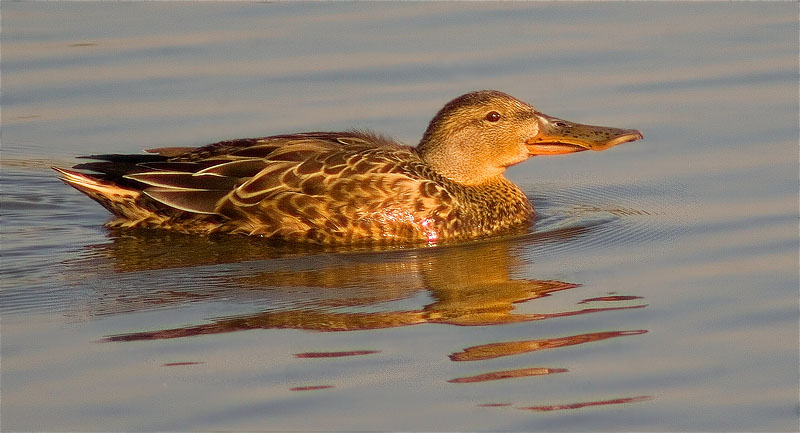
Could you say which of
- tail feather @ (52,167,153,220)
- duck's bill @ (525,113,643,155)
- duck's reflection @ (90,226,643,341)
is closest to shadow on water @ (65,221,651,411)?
duck's reflection @ (90,226,643,341)

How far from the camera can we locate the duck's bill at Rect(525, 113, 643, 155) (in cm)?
1083

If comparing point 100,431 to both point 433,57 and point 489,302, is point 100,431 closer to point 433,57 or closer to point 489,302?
point 489,302

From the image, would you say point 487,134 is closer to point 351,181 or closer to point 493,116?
point 493,116

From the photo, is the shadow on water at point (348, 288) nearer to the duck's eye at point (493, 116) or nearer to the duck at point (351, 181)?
the duck at point (351, 181)

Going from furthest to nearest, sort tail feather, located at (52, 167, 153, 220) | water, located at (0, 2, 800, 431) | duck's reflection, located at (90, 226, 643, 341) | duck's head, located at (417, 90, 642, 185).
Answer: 1. duck's head, located at (417, 90, 642, 185)
2. tail feather, located at (52, 167, 153, 220)
3. duck's reflection, located at (90, 226, 643, 341)
4. water, located at (0, 2, 800, 431)

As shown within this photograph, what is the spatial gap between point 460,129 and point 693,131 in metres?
2.60

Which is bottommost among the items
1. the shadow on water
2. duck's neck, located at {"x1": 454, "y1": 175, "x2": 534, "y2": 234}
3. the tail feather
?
the shadow on water

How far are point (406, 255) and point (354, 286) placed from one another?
969 millimetres

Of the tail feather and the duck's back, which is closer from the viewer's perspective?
the duck's back

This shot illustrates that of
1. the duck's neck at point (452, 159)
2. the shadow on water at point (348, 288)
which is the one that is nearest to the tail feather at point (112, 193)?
the shadow on water at point (348, 288)

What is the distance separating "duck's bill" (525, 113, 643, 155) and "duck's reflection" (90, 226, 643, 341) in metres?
0.80

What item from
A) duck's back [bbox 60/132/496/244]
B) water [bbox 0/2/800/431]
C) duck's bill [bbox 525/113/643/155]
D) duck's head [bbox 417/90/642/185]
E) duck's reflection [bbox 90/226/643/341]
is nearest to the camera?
water [bbox 0/2/800/431]

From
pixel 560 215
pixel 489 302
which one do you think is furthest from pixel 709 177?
pixel 489 302

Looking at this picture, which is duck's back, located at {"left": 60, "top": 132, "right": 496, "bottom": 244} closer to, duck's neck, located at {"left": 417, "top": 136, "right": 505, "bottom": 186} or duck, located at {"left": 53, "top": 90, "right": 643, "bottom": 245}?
duck, located at {"left": 53, "top": 90, "right": 643, "bottom": 245}
